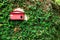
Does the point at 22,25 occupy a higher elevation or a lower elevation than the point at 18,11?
lower

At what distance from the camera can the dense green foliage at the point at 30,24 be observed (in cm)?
522

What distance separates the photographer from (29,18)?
5.35 metres

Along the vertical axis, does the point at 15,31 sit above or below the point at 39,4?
below

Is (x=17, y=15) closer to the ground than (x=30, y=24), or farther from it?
farther from it

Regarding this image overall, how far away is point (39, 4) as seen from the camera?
5.52m

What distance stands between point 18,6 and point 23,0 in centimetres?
20

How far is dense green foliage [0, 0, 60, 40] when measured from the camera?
17.1ft

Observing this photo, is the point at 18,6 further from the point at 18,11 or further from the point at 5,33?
the point at 5,33

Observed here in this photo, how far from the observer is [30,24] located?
17.5 feet

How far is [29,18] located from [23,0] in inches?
19.1

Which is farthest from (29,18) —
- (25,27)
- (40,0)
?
(40,0)

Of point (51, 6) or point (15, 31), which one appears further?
point (51, 6)

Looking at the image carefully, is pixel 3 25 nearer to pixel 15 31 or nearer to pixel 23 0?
pixel 15 31

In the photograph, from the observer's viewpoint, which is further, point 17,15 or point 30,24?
point 30,24
